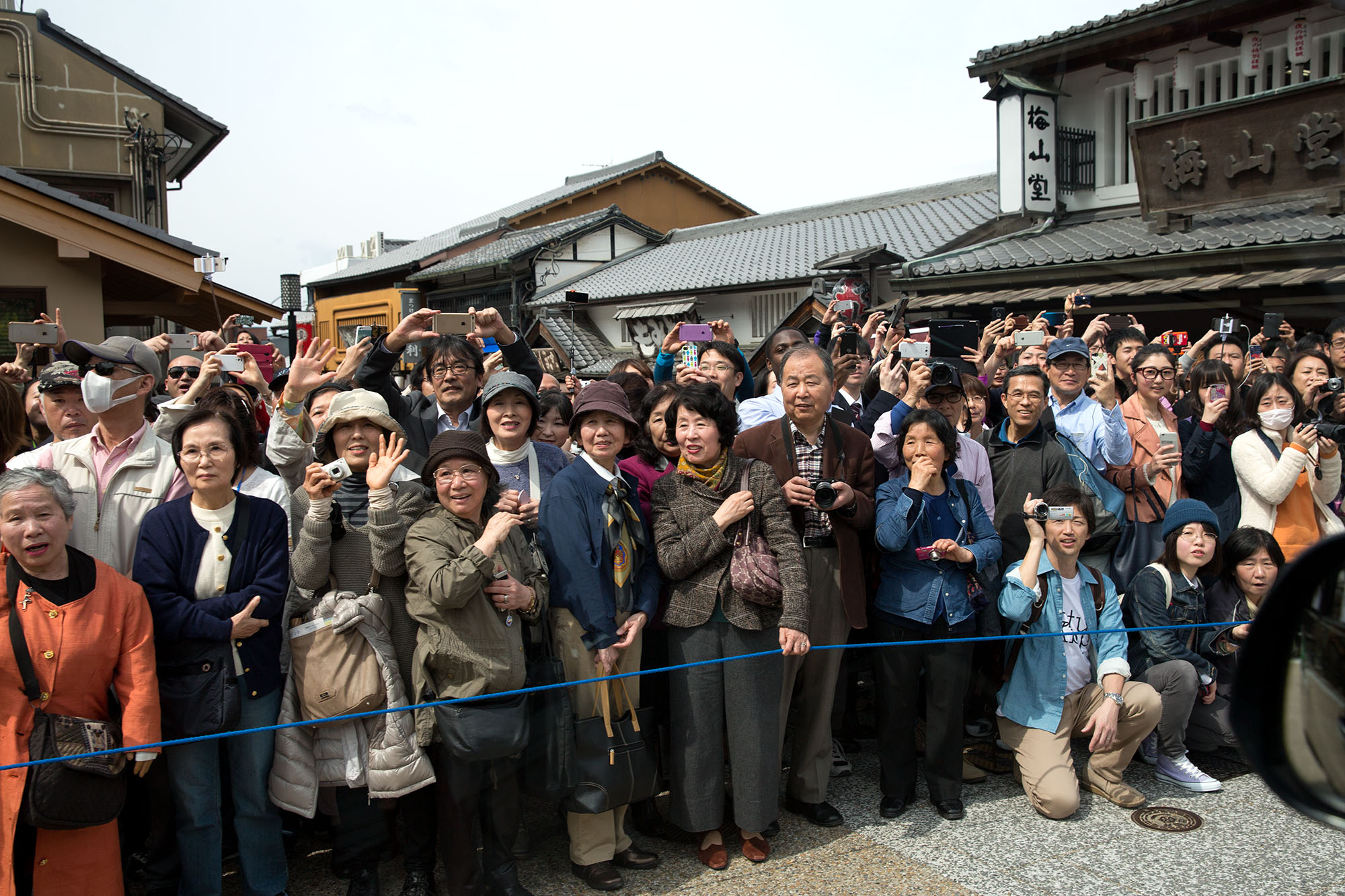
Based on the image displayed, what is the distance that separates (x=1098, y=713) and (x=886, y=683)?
0.97 m

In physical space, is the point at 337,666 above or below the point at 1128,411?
below

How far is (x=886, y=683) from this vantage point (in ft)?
13.4

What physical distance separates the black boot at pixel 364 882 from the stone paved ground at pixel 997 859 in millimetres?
58

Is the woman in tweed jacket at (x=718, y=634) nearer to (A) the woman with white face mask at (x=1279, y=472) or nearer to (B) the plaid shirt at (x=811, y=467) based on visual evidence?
(B) the plaid shirt at (x=811, y=467)

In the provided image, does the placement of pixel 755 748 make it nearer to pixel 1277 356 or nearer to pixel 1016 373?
pixel 1016 373

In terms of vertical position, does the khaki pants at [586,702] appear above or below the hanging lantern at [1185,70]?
below

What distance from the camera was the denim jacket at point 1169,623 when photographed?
4293 mm

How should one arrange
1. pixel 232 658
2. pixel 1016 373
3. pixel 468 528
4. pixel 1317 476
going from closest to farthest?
pixel 232 658
pixel 468 528
pixel 1016 373
pixel 1317 476

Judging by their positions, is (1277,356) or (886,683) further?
(1277,356)

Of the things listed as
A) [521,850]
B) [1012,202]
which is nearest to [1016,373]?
[521,850]

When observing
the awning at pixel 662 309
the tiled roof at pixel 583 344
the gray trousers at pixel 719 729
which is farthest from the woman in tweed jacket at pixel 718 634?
the tiled roof at pixel 583 344

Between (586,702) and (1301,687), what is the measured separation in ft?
8.32

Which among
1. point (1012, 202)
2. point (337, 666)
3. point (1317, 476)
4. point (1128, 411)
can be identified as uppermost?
point (1012, 202)

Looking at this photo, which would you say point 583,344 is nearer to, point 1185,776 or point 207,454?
point 1185,776
